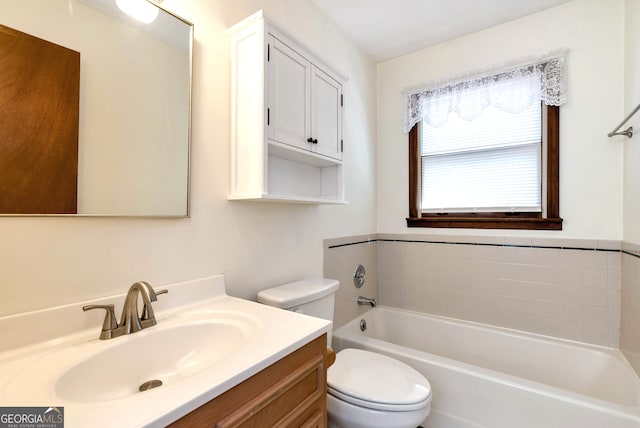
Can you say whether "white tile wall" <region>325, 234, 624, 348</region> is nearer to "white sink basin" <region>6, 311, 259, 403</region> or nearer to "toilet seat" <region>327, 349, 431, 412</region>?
"toilet seat" <region>327, 349, 431, 412</region>

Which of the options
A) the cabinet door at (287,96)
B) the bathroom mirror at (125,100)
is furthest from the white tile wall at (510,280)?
the bathroom mirror at (125,100)

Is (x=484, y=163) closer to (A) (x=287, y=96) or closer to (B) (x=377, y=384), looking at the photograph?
(A) (x=287, y=96)

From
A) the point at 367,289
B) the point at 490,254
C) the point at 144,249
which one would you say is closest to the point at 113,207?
the point at 144,249

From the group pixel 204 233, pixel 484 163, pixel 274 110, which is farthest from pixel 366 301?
pixel 274 110

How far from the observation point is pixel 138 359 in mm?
858

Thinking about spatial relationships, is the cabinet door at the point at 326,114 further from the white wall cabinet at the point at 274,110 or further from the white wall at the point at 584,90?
the white wall at the point at 584,90

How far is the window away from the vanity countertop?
1690 millimetres

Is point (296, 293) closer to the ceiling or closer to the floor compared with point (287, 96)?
closer to the floor

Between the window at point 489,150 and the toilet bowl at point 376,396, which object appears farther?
the window at point 489,150

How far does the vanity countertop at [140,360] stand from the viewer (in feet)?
1.79

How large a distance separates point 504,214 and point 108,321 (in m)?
2.26

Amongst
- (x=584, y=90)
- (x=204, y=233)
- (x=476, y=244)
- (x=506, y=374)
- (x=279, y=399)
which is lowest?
(x=506, y=374)

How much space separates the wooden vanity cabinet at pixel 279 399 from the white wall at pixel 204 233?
1.88 ft

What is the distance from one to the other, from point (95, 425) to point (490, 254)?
2.24 m
